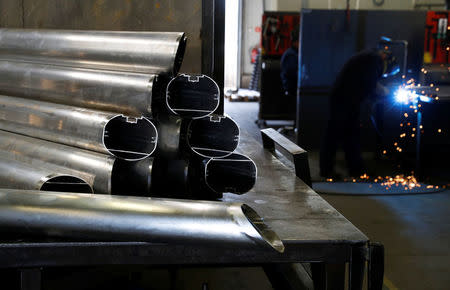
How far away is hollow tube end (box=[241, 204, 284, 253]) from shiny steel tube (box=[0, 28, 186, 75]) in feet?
1.50

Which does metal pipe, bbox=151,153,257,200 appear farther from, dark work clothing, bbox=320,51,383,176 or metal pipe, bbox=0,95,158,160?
dark work clothing, bbox=320,51,383,176

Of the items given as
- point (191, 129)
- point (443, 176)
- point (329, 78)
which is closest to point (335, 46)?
point (329, 78)

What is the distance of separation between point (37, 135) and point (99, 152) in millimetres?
229

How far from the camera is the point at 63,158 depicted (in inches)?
52.2

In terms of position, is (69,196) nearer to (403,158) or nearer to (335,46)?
(403,158)

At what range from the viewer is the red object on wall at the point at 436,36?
6094 mm

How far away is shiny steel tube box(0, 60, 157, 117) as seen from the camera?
1.30 metres

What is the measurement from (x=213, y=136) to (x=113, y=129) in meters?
0.26

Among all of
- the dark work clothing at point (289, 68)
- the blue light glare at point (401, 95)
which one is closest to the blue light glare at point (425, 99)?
the blue light glare at point (401, 95)

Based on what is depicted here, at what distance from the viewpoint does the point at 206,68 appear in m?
1.90

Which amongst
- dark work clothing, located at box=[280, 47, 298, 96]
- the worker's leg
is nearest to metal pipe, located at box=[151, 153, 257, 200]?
the worker's leg

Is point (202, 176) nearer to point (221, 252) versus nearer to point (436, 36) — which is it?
point (221, 252)

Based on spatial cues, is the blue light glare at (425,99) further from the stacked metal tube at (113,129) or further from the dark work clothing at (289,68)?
the stacked metal tube at (113,129)

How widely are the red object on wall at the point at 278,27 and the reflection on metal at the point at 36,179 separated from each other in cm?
568
